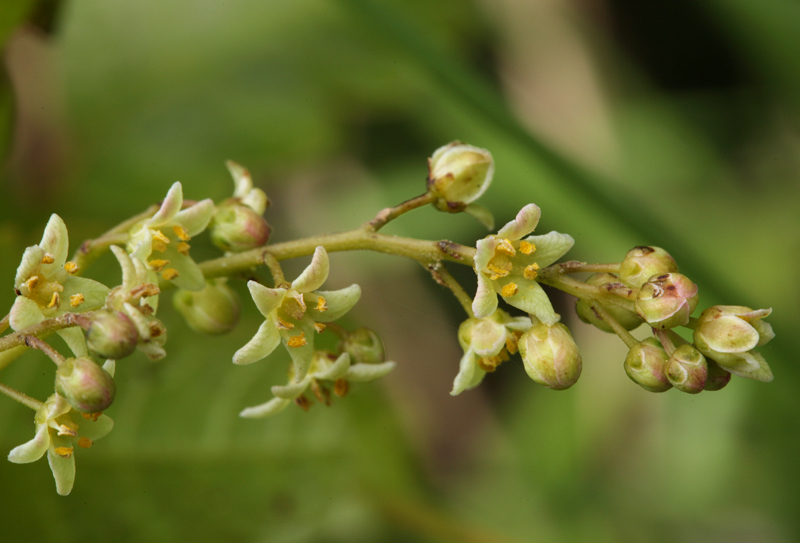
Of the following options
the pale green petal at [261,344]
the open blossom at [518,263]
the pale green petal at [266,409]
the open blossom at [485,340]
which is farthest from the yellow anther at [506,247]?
the pale green petal at [266,409]

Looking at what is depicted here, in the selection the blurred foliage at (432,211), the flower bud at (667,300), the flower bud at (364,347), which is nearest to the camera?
the flower bud at (667,300)

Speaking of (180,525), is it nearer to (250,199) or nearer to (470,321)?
(250,199)

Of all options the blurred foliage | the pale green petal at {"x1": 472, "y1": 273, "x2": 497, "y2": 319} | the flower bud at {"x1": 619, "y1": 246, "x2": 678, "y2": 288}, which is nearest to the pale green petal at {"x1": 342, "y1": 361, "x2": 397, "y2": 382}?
the pale green petal at {"x1": 472, "y1": 273, "x2": 497, "y2": 319}

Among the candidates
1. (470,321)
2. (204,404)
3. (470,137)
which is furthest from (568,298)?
(470,321)

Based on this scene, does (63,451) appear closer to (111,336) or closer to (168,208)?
(111,336)

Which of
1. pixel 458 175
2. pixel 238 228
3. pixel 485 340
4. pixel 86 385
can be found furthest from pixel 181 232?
pixel 485 340

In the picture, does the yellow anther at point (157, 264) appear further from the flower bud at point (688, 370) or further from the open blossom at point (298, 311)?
the flower bud at point (688, 370)

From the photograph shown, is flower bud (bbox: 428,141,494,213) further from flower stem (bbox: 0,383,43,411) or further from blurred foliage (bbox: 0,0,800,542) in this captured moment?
flower stem (bbox: 0,383,43,411)
